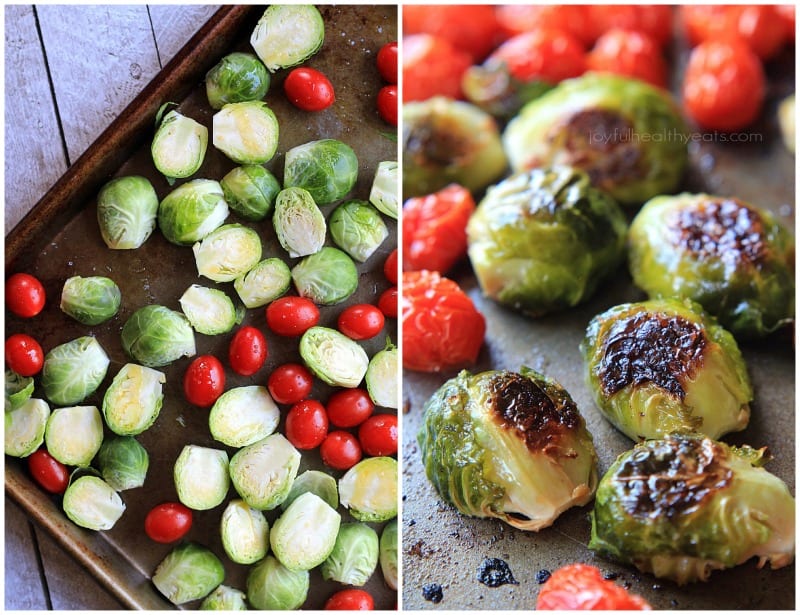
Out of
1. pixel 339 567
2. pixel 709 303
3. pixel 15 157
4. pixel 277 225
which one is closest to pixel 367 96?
pixel 277 225

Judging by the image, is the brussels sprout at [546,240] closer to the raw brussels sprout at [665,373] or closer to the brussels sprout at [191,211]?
the raw brussels sprout at [665,373]

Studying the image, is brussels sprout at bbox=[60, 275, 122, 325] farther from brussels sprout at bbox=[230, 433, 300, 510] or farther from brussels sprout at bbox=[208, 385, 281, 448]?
brussels sprout at bbox=[230, 433, 300, 510]

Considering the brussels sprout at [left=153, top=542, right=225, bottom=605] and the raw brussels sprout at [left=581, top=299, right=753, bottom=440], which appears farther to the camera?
the brussels sprout at [left=153, top=542, right=225, bottom=605]

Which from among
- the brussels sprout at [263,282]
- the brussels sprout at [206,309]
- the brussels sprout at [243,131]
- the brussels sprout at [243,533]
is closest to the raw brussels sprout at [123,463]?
the brussels sprout at [243,533]

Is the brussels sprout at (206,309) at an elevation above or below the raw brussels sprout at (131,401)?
above

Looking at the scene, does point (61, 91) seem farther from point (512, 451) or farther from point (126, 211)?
point (512, 451)

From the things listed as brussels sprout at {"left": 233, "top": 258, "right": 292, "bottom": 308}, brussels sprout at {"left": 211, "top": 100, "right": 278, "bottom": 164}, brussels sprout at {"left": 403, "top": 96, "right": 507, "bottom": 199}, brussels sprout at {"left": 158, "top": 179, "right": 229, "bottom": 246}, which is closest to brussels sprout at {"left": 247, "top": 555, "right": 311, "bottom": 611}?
brussels sprout at {"left": 233, "top": 258, "right": 292, "bottom": 308}
